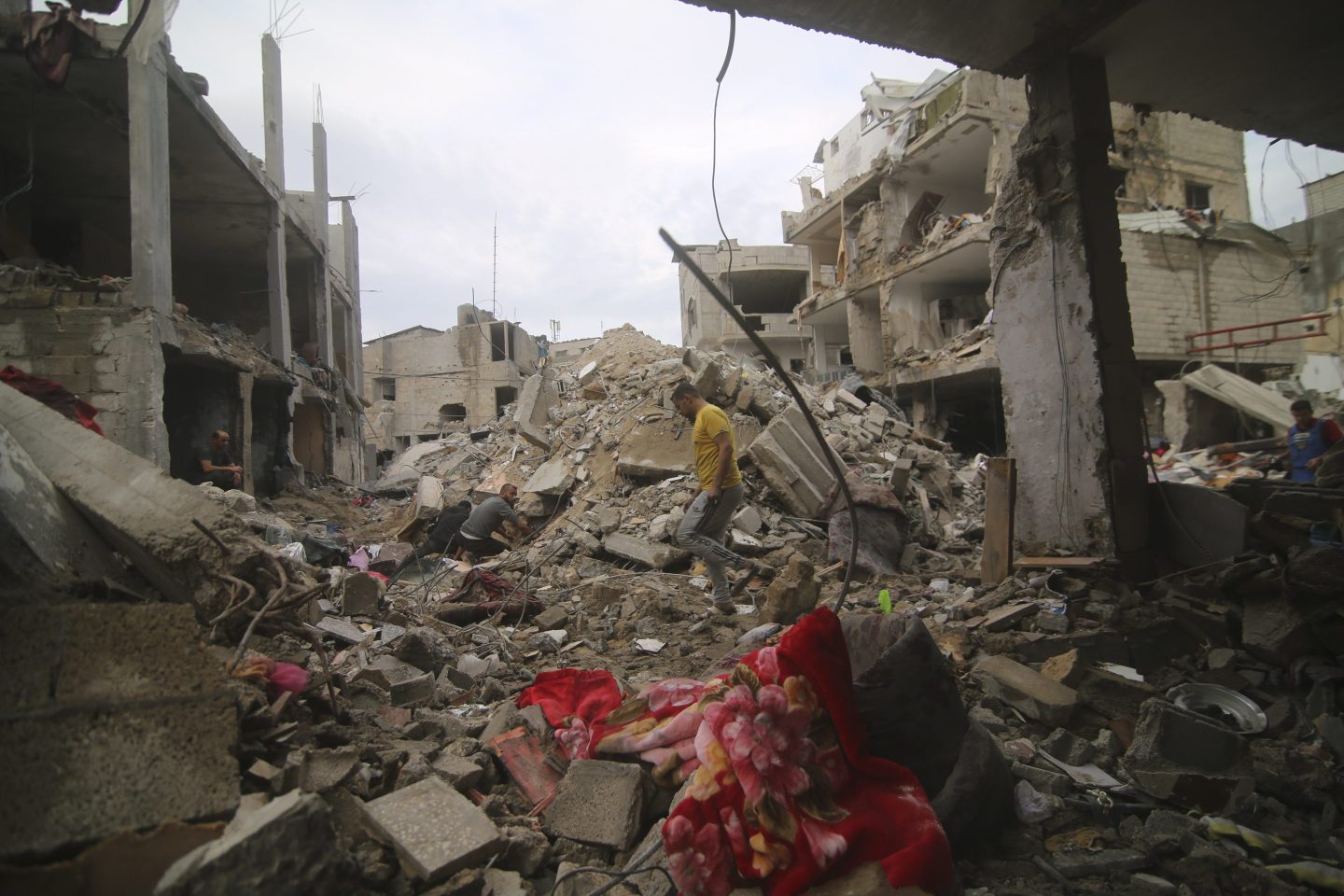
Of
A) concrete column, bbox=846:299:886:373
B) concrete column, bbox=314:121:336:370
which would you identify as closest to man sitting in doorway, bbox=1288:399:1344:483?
concrete column, bbox=846:299:886:373

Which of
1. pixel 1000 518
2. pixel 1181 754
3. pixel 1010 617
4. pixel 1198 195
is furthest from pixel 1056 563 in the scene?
pixel 1198 195

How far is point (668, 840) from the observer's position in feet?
5.90

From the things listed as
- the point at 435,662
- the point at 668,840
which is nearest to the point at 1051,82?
the point at 668,840

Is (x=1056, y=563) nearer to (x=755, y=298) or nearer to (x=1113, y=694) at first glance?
(x=1113, y=694)

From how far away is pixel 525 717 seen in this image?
268 centimetres

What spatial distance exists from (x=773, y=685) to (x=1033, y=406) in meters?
3.40

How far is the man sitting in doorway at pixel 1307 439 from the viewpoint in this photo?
21.4 ft

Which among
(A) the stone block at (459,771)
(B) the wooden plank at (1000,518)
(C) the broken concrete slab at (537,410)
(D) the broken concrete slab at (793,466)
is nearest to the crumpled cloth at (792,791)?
A: (A) the stone block at (459,771)

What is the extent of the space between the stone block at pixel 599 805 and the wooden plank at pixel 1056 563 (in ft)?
10.4

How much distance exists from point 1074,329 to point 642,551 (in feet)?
13.6

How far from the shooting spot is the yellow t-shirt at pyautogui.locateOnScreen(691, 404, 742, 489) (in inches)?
200

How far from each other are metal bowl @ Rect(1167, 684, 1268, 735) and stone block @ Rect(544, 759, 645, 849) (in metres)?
2.45

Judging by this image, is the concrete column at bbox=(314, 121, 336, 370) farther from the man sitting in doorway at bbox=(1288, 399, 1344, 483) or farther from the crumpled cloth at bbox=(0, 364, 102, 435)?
the man sitting in doorway at bbox=(1288, 399, 1344, 483)

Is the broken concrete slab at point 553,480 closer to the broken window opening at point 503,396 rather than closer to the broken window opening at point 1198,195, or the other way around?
the broken window opening at point 1198,195
